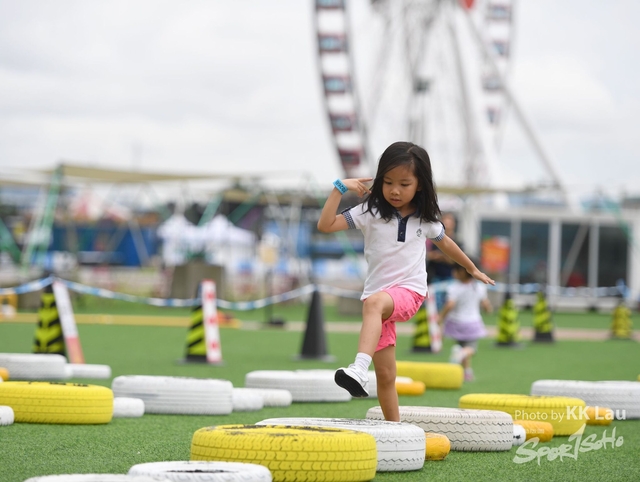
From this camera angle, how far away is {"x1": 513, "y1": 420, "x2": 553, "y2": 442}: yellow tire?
581cm

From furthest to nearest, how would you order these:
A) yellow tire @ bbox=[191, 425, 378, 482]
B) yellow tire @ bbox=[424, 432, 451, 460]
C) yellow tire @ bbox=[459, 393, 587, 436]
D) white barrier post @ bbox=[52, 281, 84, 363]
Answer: white barrier post @ bbox=[52, 281, 84, 363] < yellow tire @ bbox=[459, 393, 587, 436] < yellow tire @ bbox=[424, 432, 451, 460] < yellow tire @ bbox=[191, 425, 378, 482]

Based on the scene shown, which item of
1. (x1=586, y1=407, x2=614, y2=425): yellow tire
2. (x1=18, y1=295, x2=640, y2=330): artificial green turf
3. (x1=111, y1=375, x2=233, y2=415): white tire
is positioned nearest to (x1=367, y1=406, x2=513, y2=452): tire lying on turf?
(x1=586, y1=407, x2=614, y2=425): yellow tire

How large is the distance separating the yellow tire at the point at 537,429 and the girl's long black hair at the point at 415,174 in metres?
1.45

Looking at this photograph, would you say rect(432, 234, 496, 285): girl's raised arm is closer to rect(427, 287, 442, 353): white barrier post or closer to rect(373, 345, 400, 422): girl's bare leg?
rect(373, 345, 400, 422): girl's bare leg

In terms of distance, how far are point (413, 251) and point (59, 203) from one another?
24.7 m

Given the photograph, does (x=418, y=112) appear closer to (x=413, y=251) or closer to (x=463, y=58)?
(x=463, y=58)

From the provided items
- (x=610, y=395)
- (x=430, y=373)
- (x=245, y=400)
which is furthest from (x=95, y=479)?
(x=430, y=373)

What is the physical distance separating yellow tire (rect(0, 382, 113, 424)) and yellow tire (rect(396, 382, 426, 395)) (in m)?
2.93

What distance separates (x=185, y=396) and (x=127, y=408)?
45 cm

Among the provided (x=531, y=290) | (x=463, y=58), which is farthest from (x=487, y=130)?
(x=531, y=290)

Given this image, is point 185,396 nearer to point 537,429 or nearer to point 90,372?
point 537,429

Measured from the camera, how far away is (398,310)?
495cm

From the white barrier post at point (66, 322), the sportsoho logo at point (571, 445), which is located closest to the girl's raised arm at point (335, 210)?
the sportsoho logo at point (571, 445)

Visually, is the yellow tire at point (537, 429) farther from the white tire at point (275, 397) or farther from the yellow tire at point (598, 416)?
the white tire at point (275, 397)
